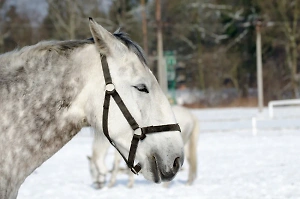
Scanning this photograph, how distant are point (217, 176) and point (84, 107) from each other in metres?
7.19

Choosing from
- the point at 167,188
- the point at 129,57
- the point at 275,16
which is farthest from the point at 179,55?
the point at 129,57

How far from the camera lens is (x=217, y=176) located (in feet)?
31.9

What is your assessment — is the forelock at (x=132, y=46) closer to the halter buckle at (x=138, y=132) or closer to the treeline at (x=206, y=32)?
the halter buckle at (x=138, y=132)

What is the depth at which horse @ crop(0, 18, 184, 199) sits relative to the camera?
8.96ft

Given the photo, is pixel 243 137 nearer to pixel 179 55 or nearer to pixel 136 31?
pixel 136 31

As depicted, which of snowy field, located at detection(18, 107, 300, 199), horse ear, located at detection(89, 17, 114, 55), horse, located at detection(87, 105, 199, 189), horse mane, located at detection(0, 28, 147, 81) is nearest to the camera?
horse ear, located at detection(89, 17, 114, 55)

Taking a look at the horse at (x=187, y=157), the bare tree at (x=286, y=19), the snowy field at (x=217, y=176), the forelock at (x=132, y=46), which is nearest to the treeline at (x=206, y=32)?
the bare tree at (x=286, y=19)

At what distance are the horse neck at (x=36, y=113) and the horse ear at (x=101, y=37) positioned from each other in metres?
0.12

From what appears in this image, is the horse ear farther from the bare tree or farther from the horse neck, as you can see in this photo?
the bare tree

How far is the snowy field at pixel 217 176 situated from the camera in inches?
322

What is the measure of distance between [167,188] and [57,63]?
6480mm

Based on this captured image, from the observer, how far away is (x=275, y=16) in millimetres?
33938

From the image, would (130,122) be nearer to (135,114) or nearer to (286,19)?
(135,114)

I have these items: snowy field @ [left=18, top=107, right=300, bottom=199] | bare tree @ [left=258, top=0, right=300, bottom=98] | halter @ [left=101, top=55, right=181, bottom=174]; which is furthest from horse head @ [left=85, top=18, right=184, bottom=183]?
bare tree @ [left=258, top=0, right=300, bottom=98]
